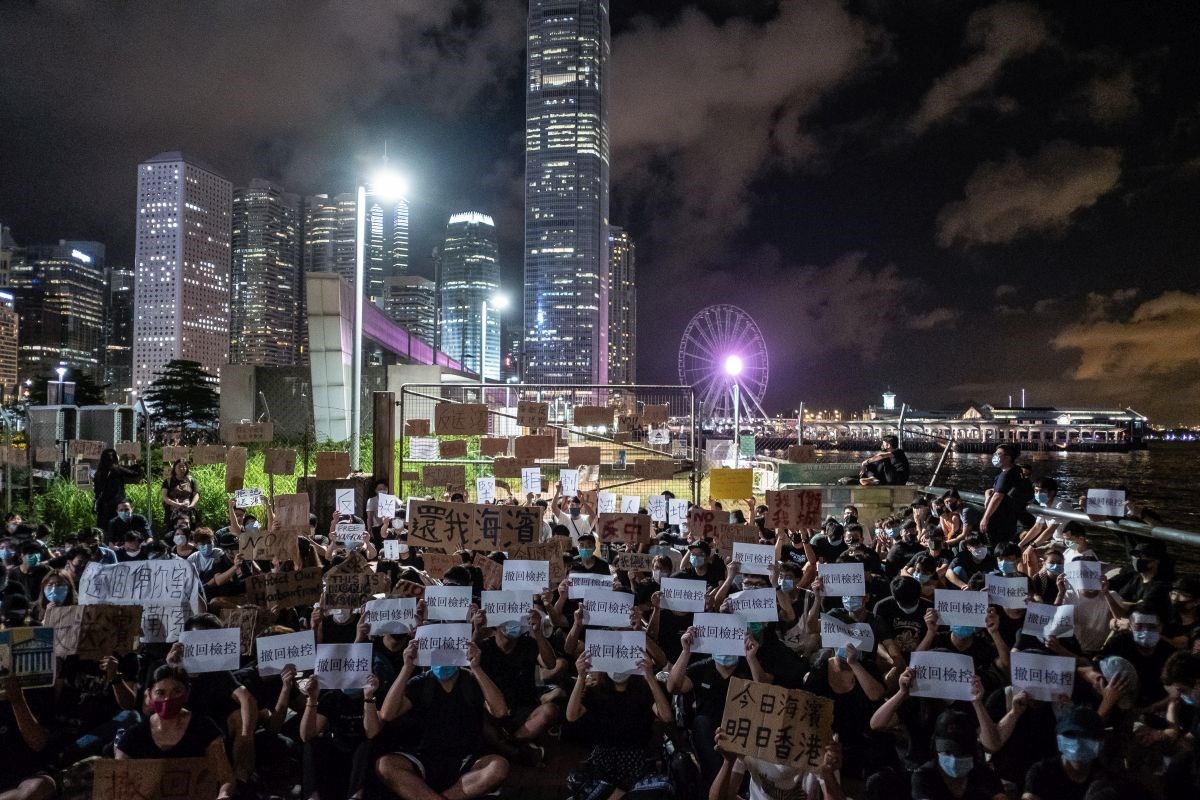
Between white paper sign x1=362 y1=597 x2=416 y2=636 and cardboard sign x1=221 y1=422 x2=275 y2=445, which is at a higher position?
cardboard sign x1=221 y1=422 x2=275 y2=445

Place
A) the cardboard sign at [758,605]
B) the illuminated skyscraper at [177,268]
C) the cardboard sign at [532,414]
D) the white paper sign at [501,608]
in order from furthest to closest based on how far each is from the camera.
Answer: the illuminated skyscraper at [177,268] < the cardboard sign at [532,414] < the white paper sign at [501,608] < the cardboard sign at [758,605]

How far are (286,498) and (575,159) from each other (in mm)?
143068

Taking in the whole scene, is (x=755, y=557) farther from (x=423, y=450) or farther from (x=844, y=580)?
(x=423, y=450)

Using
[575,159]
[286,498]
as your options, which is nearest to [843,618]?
[286,498]

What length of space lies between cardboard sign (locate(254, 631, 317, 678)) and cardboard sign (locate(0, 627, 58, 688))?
4.67ft

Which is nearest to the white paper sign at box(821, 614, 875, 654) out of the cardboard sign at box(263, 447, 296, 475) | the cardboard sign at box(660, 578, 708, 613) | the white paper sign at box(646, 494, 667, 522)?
the cardboard sign at box(660, 578, 708, 613)

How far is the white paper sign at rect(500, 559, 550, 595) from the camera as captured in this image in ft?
20.8

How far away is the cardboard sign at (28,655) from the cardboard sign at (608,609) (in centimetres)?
365

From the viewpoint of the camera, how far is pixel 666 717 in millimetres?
5238

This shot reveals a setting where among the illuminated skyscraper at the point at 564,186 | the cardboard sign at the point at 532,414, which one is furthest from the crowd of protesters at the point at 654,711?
the illuminated skyscraper at the point at 564,186

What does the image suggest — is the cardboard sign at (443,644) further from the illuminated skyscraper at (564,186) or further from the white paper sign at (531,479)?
the illuminated skyscraper at (564,186)

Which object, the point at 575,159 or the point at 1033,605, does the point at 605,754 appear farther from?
the point at 575,159

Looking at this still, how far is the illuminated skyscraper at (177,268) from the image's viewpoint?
5802 inches

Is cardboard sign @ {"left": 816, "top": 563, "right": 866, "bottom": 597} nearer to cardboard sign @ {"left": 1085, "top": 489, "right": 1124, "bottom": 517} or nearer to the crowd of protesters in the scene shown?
the crowd of protesters
